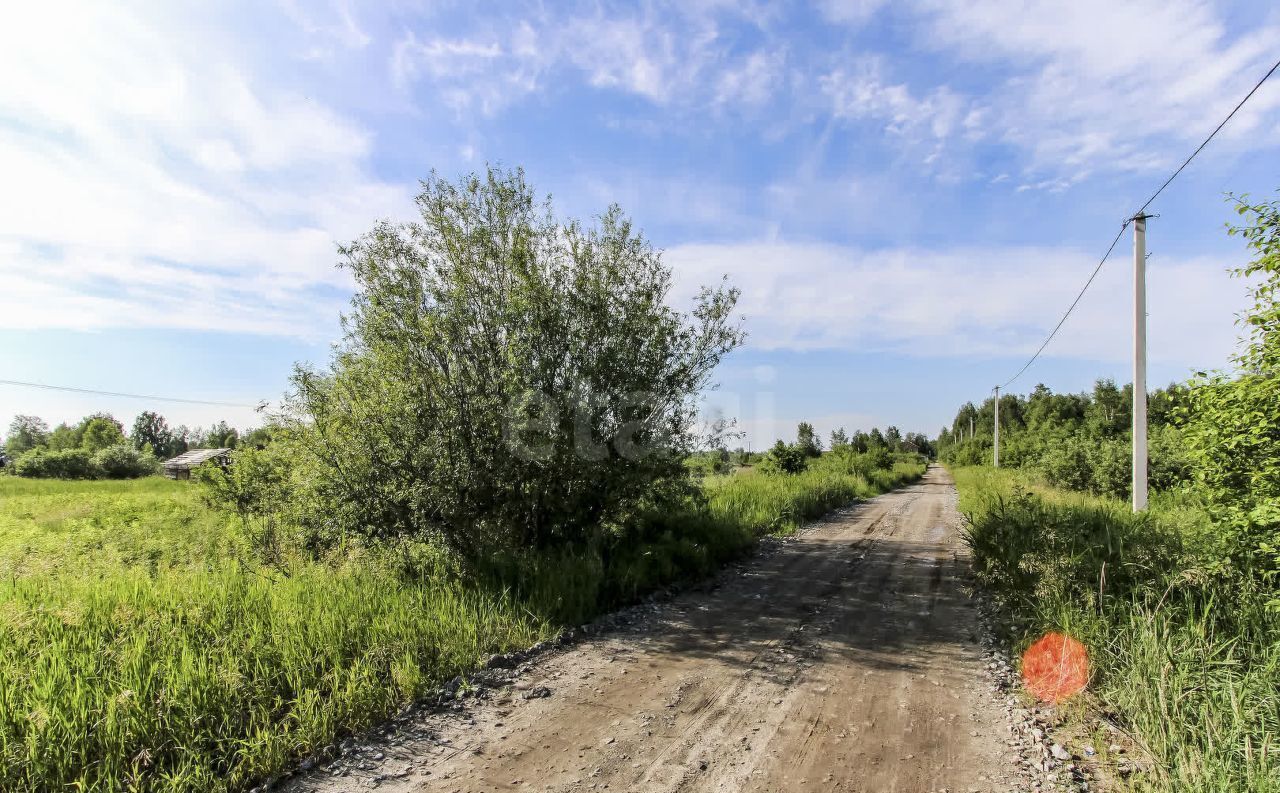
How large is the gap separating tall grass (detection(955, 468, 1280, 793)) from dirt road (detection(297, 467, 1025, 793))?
0.78 m

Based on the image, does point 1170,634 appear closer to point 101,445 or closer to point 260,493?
point 260,493

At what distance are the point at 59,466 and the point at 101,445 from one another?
36.8 meters

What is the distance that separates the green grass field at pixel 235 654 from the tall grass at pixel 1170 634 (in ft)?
14.6

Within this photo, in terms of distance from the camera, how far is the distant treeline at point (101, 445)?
47.2 meters

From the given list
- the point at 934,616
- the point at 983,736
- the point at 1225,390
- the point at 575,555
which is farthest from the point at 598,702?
the point at 1225,390

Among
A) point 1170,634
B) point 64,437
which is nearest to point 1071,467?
point 1170,634

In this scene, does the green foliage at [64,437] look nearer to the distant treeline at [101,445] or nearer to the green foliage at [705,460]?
the distant treeline at [101,445]

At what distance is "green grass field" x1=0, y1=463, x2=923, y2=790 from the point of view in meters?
3.36

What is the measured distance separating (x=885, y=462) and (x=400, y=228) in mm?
37941

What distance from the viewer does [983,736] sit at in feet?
12.6

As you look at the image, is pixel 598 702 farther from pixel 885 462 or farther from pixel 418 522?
pixel 885 462

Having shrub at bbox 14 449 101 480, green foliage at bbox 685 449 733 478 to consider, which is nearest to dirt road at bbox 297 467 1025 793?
green foliage at bbox 685 449 733 478

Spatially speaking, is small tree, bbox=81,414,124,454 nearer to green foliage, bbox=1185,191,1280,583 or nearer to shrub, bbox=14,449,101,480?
shrub, bbox=14,449,101,480

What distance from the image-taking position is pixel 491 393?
7469 millimetres
